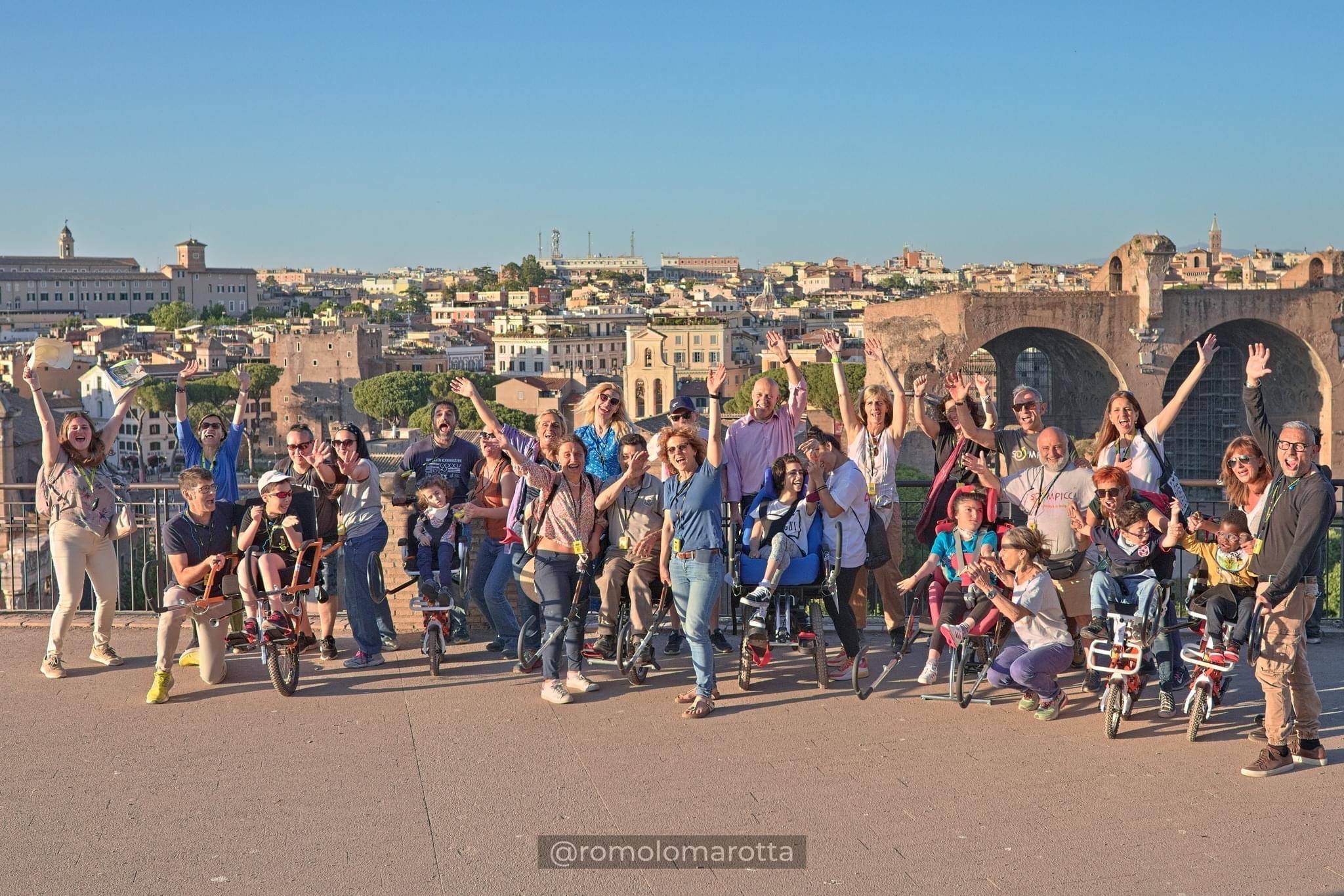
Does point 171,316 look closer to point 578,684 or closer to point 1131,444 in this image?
point 578,684

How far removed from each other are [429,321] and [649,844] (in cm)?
12054

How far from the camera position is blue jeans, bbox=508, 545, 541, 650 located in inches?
242

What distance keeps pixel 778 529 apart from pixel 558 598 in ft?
3.14

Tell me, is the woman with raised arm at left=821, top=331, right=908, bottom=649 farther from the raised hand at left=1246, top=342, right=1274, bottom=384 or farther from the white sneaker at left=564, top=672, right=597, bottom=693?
the raised hand at left=1246, top=342, right=1274, bottom=384

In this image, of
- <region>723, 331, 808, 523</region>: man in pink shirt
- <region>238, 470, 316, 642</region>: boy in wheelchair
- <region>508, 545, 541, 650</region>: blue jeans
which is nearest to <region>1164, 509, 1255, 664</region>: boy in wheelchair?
<region>723, 331, 808, 523</region>: man in pink shirt

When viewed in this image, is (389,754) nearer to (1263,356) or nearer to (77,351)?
(1263,356)

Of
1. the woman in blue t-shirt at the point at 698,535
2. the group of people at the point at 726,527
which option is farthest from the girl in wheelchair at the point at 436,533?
the woman in blue t-shirt at the point at 698,535

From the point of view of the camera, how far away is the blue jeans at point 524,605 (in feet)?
20.2

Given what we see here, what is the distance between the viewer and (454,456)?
6629 mm

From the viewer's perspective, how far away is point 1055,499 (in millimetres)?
5926

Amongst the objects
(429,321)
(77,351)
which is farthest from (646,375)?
(429,321)

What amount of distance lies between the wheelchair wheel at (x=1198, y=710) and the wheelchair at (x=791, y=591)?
Answer: 4.29ft

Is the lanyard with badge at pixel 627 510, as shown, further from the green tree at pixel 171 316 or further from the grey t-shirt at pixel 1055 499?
the green tree at pixel 171 316

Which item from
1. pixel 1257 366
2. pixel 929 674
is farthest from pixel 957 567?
pixel 1257 366
